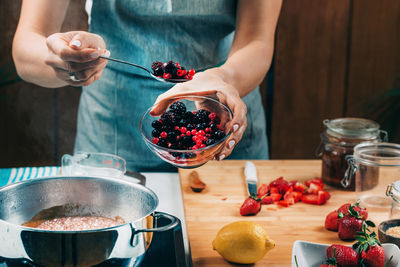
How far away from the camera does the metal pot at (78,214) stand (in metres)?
0.71

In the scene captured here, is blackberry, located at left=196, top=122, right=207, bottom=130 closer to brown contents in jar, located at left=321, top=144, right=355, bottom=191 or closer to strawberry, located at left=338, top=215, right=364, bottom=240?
strawberry, located at left=338, top=215, right=364, bottom=240

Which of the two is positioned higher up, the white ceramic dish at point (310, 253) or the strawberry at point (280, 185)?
the white ceramic dish at point (310, 253)

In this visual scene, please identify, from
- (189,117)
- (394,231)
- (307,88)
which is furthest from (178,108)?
(307,88)

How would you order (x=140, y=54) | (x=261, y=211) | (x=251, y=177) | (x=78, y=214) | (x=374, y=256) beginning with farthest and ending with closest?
(x=140, y=54) → (x=251, y=177) → (x=261, y=211) → (x=78, y=214) → (x=374, y=256)

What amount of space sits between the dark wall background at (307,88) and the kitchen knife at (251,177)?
99cm

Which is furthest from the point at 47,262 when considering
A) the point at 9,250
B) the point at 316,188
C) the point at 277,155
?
the point at 277,155

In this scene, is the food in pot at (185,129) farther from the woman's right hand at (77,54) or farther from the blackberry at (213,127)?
the woman's right hand at (77,54)

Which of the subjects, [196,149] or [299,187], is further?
[299,187]

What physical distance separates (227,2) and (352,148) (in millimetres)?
513

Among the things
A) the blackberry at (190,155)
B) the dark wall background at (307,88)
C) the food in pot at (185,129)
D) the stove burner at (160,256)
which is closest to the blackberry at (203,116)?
the food in pot at (185,129)

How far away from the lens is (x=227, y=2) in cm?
138

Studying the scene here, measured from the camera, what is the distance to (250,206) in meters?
1.11

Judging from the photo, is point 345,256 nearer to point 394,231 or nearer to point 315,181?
point 394,231

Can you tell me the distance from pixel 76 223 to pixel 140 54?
613 millimetres
